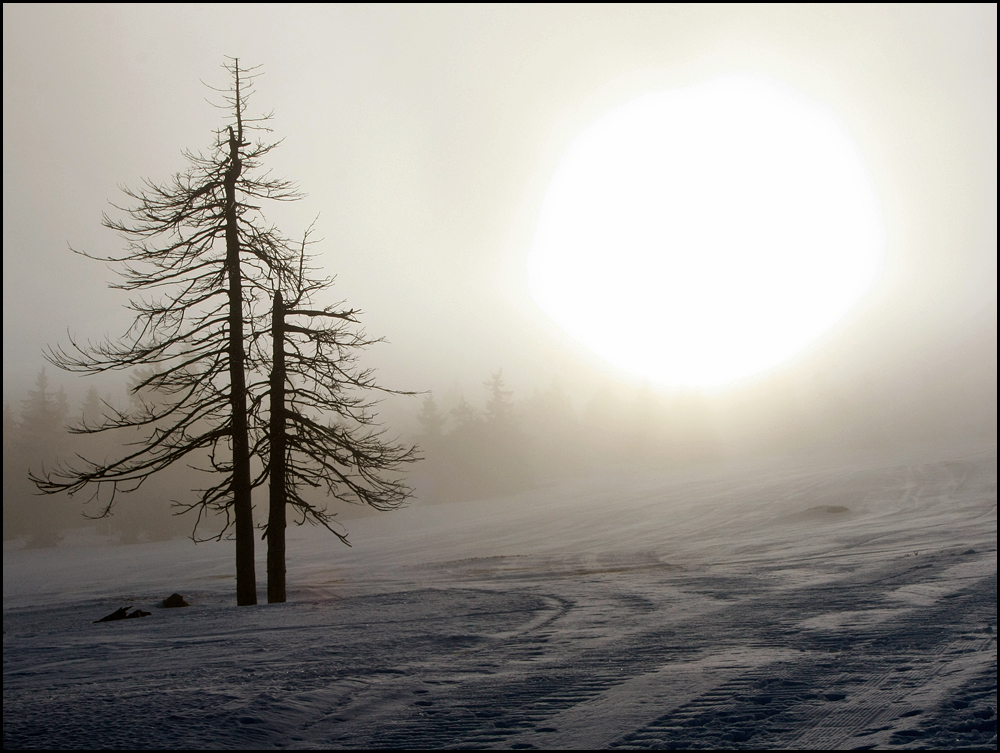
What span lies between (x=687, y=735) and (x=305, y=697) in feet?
9.31

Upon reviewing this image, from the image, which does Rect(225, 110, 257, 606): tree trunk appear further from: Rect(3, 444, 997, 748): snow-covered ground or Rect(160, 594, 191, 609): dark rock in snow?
Rect(3, 444, 997, 748): snow-covered ground

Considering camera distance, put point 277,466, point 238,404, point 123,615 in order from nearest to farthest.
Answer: point 123,615, point 238,404, point 277,466

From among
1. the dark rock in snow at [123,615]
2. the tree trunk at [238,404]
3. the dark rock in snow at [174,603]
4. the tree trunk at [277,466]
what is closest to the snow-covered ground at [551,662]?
the dark rock in snow at [123,615]

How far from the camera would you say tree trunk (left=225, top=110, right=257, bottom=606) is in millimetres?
12234

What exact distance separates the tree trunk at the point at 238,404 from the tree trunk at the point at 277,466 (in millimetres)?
381

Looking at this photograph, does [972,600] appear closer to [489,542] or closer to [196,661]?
[196,661]

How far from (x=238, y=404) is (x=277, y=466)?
4.45 feet

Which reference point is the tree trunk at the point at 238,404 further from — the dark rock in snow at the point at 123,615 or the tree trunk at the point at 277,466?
the dark rock in snow at the point at 123,615

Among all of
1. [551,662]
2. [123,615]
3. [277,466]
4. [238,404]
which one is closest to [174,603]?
[123,615]

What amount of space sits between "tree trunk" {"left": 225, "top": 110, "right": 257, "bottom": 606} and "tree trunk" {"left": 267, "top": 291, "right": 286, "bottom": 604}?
15.0 inches

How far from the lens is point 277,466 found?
1237 cm

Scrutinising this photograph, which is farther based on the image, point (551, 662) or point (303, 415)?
point (303, 415)

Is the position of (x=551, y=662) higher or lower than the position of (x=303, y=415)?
lower

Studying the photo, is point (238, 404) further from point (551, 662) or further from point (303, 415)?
point (551, 662)
